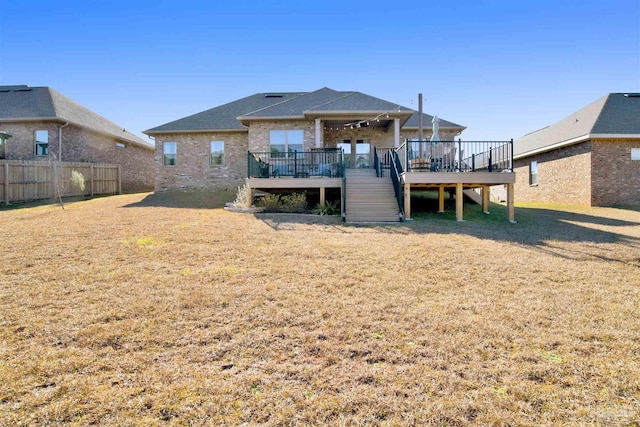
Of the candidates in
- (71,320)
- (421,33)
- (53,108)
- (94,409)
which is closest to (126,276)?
(71,320)

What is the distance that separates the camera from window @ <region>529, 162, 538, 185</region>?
66.5ft

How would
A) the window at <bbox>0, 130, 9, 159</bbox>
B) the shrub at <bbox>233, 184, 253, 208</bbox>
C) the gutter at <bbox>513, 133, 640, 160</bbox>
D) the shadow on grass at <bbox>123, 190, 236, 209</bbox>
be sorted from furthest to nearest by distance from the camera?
the window at <bbox>0, 130, 9, 159</bbox> < the gutter at <bbox>513, 133, 640, 160</bbox> < the shadow on grass at <bbox>123, 190, 236, 209</bbox> < the shrub at <bbox>233, 184, 253, 208</bbox>

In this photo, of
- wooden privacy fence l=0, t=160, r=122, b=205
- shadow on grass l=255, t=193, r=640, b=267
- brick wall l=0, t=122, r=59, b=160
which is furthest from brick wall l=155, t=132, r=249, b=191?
shadow on grass l=255, t=193, r=640, b=267

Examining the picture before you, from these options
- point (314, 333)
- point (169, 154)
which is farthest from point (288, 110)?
point (314, 333)

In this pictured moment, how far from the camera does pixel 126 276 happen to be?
5148 mm

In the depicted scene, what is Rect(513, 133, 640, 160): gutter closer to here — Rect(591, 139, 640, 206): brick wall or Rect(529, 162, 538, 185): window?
Rect(591, 139, 640, 206): brick wall

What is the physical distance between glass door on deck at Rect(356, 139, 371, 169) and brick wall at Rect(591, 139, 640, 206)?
1075cm

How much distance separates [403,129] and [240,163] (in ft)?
30.1

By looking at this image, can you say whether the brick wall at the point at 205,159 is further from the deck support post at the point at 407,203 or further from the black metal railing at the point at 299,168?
the deck support post at the point at 407,203

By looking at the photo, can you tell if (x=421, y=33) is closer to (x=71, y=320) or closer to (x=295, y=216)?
(x=295, y=216)

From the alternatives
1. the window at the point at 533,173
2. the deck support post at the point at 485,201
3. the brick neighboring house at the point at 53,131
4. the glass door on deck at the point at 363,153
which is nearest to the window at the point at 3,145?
the brick neighboring house at the point at 53,131

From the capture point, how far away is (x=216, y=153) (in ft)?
60.0

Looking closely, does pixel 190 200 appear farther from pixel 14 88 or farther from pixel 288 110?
pixel 14 88

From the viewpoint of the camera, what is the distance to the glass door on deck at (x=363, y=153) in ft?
58.0
